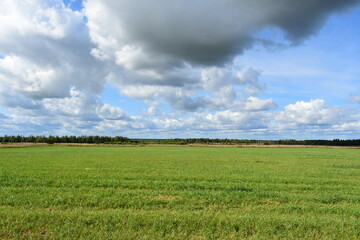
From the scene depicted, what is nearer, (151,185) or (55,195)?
(55,195)

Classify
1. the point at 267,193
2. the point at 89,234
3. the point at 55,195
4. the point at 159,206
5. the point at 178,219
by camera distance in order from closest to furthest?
the point at 89,234
the point at 178,219
the point at 159,206
the point at 55,195
the point at 267,193

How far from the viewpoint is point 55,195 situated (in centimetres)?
1138

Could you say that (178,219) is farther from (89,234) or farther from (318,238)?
(318,238)

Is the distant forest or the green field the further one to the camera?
the distant forest

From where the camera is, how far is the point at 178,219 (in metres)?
8.21

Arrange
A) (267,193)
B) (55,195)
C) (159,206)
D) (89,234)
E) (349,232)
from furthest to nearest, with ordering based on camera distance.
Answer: (267,193), (55,195), (159,206), (349,232), (89,234)

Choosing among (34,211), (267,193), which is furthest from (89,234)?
(267,193)

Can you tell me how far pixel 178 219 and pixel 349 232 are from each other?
17.5 ft

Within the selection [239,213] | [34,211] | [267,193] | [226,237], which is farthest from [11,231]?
[267,193]

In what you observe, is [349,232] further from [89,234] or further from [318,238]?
[89,234]

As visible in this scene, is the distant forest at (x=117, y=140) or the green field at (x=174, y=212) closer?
the green field at (x=174, y=212)

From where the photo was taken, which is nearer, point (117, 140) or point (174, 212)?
point (174, 212)

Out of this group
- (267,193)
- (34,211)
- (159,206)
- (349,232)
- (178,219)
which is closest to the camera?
(349,232)

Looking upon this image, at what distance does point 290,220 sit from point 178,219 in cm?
379
